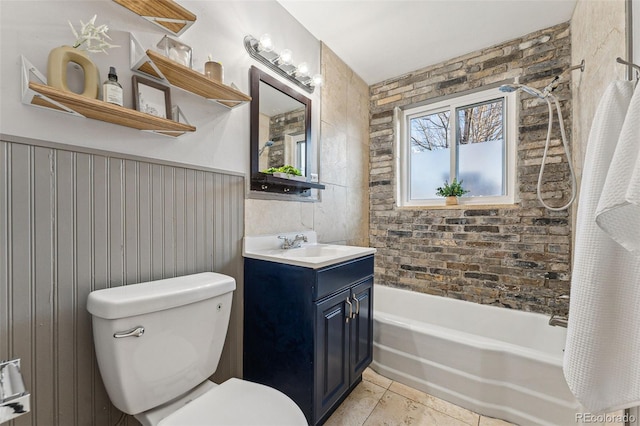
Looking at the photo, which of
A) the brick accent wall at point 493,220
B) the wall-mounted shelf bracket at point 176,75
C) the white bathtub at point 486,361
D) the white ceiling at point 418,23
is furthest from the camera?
the brick accent wall at point 493,220

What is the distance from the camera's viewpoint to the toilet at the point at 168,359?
2.89ft

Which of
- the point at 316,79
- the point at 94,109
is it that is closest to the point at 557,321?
the point at 316,79

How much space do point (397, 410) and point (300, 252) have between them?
1.11 meters

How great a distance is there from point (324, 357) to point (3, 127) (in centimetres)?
152

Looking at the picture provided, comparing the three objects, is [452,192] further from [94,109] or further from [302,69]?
[94,109]

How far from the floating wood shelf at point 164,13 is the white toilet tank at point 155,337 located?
115cm

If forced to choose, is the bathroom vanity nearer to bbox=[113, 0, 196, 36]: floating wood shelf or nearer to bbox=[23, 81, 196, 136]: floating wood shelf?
bbox=[23, 81, 196, 136]: floating wood shelf

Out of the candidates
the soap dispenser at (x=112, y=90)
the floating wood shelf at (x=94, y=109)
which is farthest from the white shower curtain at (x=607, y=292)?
the soap dispenser at (x=112, y=90)

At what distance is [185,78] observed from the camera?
1200 millimetres

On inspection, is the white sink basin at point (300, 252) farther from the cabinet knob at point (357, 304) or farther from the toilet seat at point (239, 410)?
the toilet seat at point (239, 410)

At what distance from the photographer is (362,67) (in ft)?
8.40

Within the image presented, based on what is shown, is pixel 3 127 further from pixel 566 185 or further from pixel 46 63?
pixel 566 185

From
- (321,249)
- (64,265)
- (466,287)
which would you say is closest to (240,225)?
(321,249)

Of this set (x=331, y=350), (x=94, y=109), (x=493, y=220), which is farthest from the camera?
(x=493, y=220)
